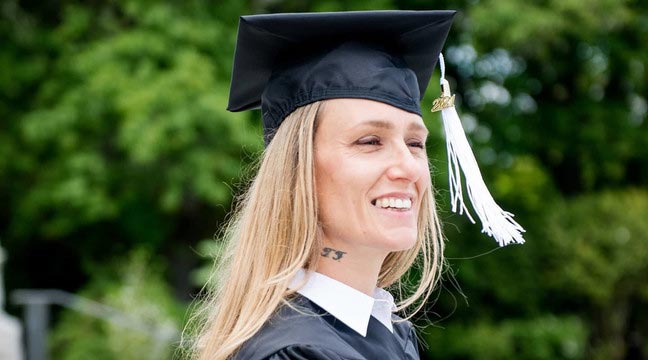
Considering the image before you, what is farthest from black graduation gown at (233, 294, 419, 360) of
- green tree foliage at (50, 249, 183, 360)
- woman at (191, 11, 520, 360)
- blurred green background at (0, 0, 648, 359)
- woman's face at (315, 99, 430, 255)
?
green tree foliage at (50, 249, 183, 360)

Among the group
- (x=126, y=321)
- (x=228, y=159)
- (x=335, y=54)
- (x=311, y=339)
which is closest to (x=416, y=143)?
(x=335, y=54)

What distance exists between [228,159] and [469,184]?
7233 mm

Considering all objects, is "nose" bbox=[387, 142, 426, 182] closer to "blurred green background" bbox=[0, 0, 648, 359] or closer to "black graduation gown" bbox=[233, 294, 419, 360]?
"black graduation gown" bbox=[233, 294, 419, 360]

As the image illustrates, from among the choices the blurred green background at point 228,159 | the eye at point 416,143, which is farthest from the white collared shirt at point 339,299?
the blurred green background at point 228,159

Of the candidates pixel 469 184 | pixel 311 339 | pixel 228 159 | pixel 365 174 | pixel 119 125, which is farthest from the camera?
pixel 119 125

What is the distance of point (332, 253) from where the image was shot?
65.9 inches

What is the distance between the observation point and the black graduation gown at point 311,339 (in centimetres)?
150

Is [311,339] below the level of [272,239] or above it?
below

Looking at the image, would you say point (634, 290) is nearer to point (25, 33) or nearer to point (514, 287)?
point (514, 287)

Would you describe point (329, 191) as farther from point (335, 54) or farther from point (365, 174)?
point (335, 54)

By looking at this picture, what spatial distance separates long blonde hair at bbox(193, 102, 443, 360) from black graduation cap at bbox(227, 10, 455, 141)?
2.0 inches

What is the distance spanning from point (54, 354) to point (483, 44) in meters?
5.14

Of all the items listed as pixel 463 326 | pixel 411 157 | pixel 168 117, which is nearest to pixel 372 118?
pixel 411 157

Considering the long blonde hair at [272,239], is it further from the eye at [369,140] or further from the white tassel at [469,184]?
the white tassel at [469,184]
